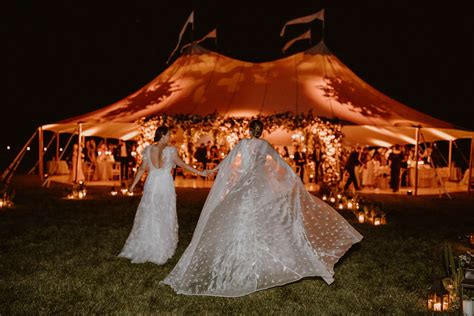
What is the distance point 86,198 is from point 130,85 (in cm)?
2992

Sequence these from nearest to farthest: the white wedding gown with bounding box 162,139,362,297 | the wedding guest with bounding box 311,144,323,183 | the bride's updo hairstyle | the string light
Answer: the white wedding gown with bounding box 162,139,362,297 < the bride's updo hairstyle < the string light < the wedding guest with bounding box 311,144,323,183

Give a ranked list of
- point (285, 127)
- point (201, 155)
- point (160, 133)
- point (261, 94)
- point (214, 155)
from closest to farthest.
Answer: point (160, 133) < point (285, 127) < point (261, 94) < point (201, 155) < point (214, 155)

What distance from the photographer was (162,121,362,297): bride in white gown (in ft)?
14.4

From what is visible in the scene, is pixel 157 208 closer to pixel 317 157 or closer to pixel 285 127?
pixel 285 127

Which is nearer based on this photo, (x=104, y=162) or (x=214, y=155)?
(x=214, y=155)

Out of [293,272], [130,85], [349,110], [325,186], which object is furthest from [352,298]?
[130,85]

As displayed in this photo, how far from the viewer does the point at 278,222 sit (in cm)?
469

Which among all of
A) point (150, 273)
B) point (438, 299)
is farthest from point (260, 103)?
point (438, 299)

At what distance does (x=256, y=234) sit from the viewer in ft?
15.0

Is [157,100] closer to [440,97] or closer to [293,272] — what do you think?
[293,272]

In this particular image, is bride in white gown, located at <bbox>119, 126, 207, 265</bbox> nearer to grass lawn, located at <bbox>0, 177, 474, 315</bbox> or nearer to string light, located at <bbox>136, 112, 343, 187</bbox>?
grass lawn, located at <bbox>0, 177, 474, 315</bbox>

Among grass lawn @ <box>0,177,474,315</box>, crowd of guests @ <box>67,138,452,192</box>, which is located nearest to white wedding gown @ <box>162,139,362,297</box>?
grass lawn @ <box>0,177,474,315</box>

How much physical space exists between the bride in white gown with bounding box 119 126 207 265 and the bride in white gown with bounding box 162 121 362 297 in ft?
3.05

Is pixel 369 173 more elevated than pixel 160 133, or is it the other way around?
pixel 160 133
